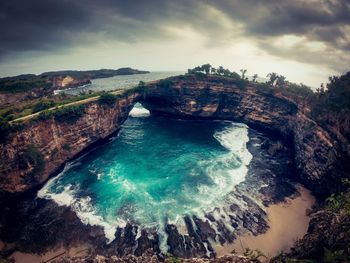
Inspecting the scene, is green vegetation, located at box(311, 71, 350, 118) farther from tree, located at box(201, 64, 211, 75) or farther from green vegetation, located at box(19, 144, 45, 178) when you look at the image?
green vegetation, located at box(19, 144, 45, 178)

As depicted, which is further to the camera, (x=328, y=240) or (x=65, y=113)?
(x=65, y=113)

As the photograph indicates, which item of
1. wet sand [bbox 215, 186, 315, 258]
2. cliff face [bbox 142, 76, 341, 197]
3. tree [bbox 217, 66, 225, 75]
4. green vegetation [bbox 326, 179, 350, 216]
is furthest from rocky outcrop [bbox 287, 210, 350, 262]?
tree [bbox 217, 66, 225, 75]

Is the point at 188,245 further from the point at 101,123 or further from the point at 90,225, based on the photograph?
the point at 101,123

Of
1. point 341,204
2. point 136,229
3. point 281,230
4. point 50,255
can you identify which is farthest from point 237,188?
point 50,255

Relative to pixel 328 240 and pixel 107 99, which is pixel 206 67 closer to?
pixel 107 99

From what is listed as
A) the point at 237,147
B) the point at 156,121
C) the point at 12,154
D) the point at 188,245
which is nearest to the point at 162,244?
the point at 188,245

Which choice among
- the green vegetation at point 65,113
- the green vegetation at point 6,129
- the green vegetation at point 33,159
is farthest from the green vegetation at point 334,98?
the green vegetation at point 6,129
